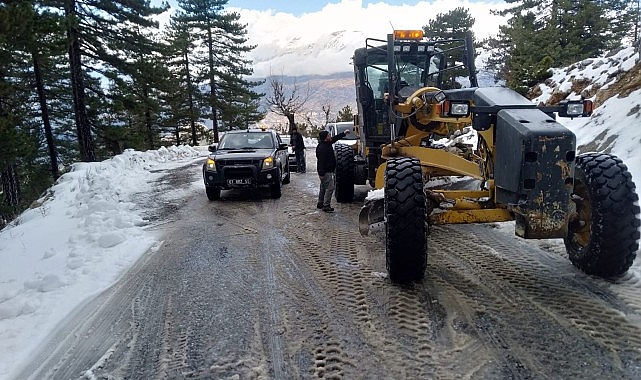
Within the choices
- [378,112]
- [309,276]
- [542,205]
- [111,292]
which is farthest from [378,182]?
[111,292]

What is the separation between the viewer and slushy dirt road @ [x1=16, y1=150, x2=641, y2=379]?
321cm

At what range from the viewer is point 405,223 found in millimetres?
4250

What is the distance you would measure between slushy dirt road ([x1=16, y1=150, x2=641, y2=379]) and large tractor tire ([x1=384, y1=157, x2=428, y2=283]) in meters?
0.25

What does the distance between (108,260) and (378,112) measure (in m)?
5.24

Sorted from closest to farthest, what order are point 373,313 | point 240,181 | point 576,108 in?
1. point 373,313
2. point 576,108
3. point 240,181

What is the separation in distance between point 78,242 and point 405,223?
4.82 m

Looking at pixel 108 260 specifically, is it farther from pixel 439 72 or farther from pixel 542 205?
pixel 439 72

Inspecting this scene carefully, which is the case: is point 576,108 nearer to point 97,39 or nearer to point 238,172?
point 238,172

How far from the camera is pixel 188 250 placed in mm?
6469

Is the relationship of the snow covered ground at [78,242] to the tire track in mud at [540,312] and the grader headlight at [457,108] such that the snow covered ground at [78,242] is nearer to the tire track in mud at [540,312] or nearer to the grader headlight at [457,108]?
the tire track in mud at [540,312]

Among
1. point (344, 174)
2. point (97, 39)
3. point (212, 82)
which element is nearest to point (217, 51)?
point (212, 82)

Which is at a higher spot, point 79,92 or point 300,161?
point 79,92

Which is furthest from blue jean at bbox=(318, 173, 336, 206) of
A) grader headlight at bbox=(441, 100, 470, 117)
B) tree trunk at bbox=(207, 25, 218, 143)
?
tree trunk at bbox=(207, 25, 218, 143)

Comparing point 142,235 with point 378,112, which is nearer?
point 142,235
